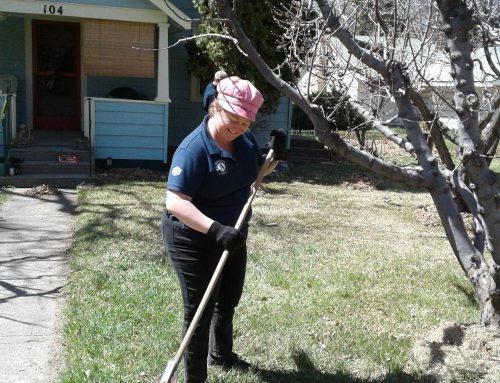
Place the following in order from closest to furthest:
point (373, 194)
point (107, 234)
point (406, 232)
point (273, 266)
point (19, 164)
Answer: point (273, 266) → point (107, 234) → point (406, 232) → point (19, 164) → point (373, 194)

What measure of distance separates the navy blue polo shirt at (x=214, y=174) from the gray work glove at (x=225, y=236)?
0.22 metres

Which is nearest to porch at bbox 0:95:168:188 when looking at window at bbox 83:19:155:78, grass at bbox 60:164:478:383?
window at bbox 83:19:155:78

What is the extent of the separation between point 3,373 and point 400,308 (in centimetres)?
308

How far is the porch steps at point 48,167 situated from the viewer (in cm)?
1041

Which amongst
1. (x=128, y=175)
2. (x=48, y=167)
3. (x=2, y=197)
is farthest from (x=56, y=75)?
(x=2, y=197)

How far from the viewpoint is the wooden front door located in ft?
42.6

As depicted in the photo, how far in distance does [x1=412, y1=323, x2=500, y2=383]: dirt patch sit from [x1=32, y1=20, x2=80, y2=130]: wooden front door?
10432mm

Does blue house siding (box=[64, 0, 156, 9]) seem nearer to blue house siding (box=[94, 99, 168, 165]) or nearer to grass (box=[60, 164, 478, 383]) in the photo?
blue house siding (box=[94, 99, 168, 165])

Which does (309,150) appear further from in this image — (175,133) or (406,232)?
(406,232)

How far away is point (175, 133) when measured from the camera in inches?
559

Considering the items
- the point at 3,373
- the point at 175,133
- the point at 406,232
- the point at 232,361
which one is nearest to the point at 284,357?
the point at 232,361

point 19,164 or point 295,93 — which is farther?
point 19,164

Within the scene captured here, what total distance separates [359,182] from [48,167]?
18.8ft

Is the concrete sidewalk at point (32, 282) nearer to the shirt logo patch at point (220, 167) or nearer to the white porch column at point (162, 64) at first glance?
the shirt logo patch at point (220, 167)
